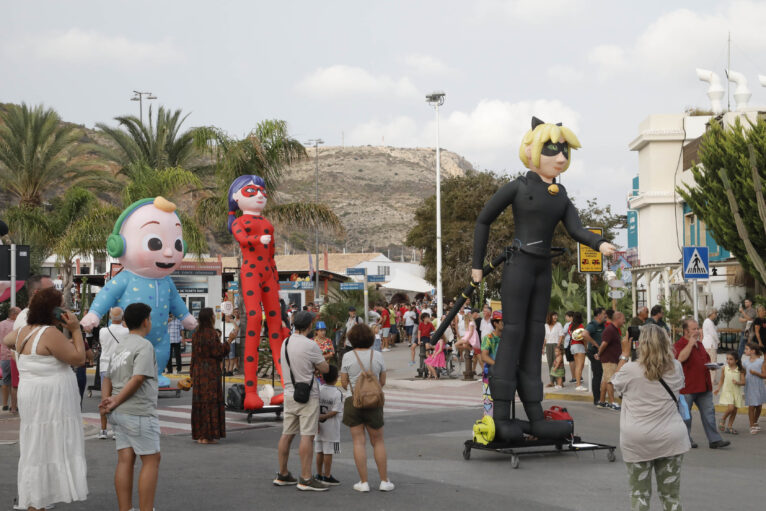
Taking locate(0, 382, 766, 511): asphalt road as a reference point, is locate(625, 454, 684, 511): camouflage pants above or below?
above

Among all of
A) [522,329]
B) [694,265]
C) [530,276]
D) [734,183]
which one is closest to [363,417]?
[522,329]

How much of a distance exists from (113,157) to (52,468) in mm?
33164

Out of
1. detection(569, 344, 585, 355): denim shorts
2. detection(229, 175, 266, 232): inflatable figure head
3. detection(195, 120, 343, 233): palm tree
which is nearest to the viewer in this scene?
detection(229, 175, 266, 232): inflatable figure head

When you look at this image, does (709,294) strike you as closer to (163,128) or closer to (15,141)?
(163,128)

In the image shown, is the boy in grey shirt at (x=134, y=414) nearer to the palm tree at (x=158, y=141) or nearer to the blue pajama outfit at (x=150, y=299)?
the blue pajama outfit at (x=150, y=299)

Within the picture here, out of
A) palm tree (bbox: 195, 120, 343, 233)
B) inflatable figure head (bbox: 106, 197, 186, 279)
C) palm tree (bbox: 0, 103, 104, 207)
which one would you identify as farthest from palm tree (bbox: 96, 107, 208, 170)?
inflatable figure head (bbox: 106, 197, 186, 279)

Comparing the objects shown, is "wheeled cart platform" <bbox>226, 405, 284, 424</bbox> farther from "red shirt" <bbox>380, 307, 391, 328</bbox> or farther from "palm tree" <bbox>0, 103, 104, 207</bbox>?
"palm tree" <bbox>0, 103, 104, 207</bbox>

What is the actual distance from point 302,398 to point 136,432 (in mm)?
1910

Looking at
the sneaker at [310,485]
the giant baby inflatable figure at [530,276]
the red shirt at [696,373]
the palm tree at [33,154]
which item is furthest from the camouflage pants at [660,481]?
the palm tree at [33,154]

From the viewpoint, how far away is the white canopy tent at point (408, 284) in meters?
50.6

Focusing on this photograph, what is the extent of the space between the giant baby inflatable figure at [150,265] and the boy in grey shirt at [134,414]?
674cm

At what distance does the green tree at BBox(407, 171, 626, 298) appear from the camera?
158 ft

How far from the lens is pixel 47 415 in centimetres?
680

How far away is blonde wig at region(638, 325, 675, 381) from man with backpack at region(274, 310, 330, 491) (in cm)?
315
